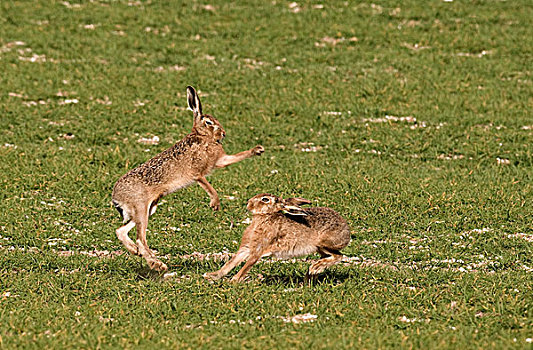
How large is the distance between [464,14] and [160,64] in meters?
Result: 11.0

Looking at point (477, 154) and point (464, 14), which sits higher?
point (464, 14)


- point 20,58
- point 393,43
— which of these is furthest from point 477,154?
point 20,58

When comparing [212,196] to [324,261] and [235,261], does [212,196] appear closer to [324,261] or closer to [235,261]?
[235,261]

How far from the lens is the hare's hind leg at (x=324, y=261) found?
30.8 ft

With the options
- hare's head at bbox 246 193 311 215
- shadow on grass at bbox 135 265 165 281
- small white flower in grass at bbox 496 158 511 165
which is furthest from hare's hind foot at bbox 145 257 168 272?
Result: small white flower in grass at bbox 496 158 511 165

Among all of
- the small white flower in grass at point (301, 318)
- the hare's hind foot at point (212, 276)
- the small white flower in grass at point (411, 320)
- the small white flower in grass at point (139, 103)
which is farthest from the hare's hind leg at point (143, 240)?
the small white flower in grass at point (139, 103)

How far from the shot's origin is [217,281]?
9305 mm

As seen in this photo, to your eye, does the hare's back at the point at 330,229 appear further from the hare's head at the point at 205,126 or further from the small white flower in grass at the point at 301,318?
the hare's head at the point at 205,126

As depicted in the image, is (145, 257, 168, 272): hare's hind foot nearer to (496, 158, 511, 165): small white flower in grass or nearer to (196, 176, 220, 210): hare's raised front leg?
(196, 176, 220, 210): hare's raised front leg

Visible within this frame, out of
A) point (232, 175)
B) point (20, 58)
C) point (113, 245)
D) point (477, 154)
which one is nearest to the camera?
point (113, 245)

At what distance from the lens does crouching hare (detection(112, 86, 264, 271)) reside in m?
9.57

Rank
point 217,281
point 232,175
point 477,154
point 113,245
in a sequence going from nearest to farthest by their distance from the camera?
point 217,281 < point 113,245 < point 232,175 < point 477,154

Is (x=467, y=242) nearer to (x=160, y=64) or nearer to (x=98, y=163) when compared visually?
(x=98, y=163)

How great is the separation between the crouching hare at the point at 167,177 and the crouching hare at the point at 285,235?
621mm
